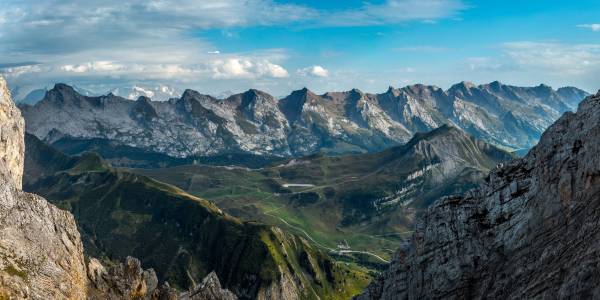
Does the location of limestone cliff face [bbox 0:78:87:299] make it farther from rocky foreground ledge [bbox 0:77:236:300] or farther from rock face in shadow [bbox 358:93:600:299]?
rock face in shadow [bbox 358:93:600:299]

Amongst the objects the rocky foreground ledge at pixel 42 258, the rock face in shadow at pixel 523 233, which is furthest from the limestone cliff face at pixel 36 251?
the rock face in shadow at pixel 523 233

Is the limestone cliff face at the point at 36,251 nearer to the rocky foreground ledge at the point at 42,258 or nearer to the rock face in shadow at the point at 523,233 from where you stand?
the rocky foreground ledge at the point at 42,258

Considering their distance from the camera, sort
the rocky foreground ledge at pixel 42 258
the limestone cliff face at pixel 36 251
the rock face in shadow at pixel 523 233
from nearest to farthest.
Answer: the rock face in shadow at pixel 523 233, the limestone cliff face at pixel 36 251, the rocky foreground ledge at pixel 42 258

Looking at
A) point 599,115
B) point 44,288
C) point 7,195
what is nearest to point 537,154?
point 599,115

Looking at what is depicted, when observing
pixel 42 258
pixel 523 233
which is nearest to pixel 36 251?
pixel 42 258

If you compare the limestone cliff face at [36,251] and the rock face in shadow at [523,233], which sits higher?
the rock face in shadow at [523,233]

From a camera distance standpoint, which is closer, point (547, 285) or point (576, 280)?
point (576, 280)

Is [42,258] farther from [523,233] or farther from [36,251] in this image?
[523,233]

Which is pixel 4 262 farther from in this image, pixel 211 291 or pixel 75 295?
pixel 211 291
